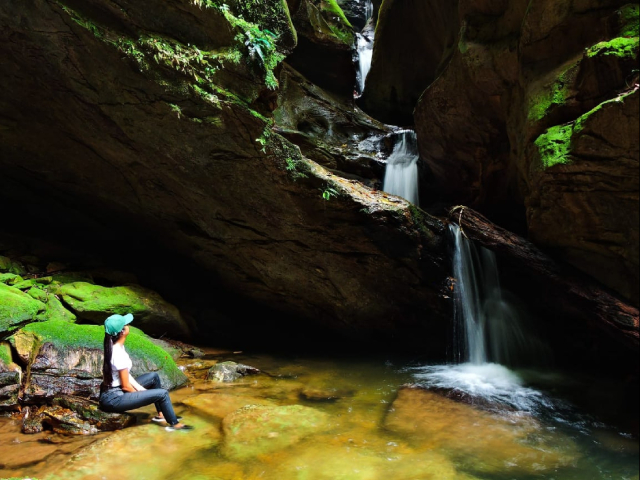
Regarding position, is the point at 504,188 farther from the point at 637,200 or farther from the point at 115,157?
the point at 115,157

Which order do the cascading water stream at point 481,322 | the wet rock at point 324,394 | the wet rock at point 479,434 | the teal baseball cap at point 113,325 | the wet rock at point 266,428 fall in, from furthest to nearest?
1. the cascading water stream at point 481,322
2. the wet rock at point 324,394
3. the wet rock at point 479,434
4. the teal baseball cap at point 113,325
5. the wet rock at point 266,428

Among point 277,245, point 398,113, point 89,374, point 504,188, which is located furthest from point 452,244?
point 398,113

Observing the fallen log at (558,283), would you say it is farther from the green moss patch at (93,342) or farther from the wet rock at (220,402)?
the green moss patch at (93,342)

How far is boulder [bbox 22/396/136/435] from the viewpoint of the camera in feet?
13.3

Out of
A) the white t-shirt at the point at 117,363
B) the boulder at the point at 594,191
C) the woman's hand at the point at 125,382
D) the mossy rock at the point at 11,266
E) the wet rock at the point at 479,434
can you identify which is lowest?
the wet rock at the point at 479,434

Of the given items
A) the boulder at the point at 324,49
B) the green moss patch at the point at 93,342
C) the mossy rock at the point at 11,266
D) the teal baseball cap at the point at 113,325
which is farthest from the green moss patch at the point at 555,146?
the boulder at the point at 324,49

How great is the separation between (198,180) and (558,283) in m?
7.28

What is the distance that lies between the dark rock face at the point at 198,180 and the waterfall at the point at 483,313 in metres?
0.42

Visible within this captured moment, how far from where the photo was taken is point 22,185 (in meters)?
9.27

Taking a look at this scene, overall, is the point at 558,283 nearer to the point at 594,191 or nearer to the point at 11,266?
the point at 594,191

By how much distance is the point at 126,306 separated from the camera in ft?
25.2

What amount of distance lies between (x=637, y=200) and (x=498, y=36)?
4.45 metres

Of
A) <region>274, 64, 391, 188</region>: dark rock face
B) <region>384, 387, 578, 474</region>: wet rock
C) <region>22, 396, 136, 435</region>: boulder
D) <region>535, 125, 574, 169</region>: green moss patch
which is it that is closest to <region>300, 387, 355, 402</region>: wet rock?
<region>384, 387, 578, 474</region>: wet rock

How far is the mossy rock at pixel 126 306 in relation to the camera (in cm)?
712
